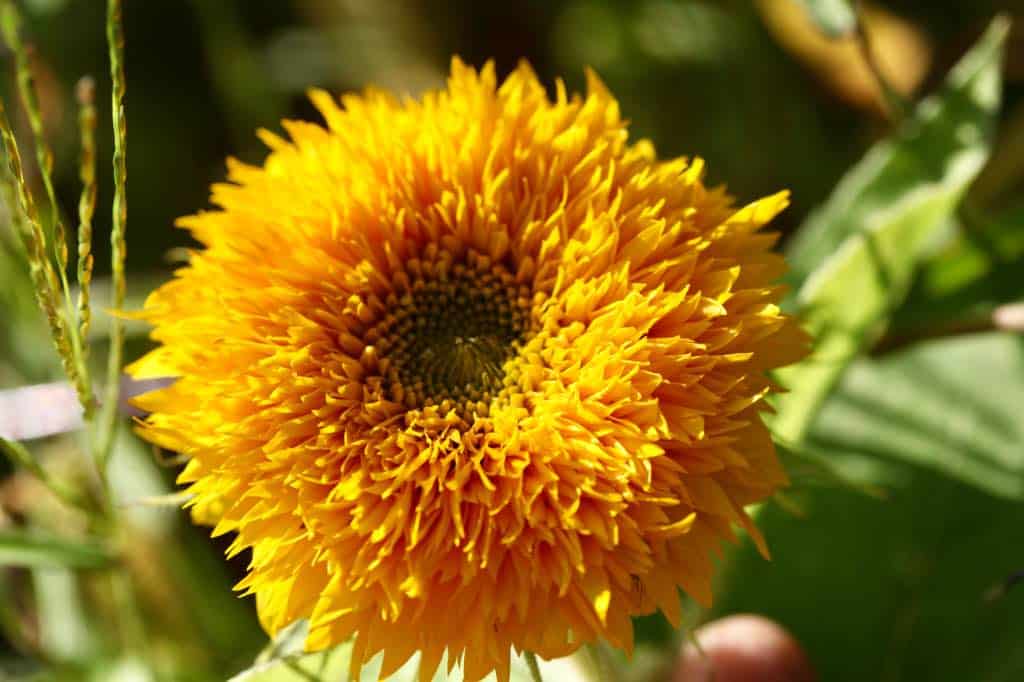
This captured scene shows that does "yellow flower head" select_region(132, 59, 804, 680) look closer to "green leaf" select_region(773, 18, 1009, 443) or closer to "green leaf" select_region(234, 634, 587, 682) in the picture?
"green leaf" select_region(234, 634, 587, 682)

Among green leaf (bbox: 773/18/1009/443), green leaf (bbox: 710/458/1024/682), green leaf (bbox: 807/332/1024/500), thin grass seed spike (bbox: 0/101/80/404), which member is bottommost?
green leaf (bbox: 710/458/1024/682)

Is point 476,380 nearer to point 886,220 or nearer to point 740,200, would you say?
point 886,220

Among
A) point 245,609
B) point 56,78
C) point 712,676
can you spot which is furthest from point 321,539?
point 56,78

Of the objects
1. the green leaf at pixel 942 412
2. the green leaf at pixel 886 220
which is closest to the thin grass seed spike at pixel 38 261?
the green leaf at pixel 886 220

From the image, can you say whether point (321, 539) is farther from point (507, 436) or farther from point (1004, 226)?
point (1004, 226)

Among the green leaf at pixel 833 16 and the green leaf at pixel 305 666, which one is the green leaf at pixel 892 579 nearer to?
the green leaf at pixel 305 666

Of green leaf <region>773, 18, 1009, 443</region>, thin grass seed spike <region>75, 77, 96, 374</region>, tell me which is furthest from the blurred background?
thin grass seed spike <region>75, 77, 96, 374</region>
